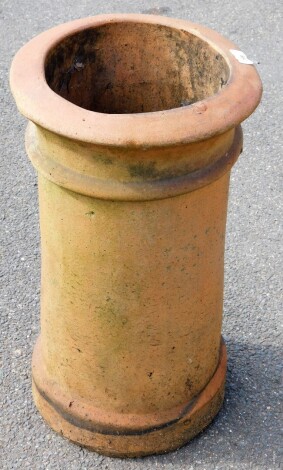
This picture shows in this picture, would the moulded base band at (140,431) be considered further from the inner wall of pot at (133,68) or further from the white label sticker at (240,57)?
the white label sticker at (240,57)

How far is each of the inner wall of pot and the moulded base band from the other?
102 centimetres

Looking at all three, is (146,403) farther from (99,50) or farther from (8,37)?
(8,37)

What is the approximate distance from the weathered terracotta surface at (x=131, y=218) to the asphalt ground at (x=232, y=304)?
0.29 feet

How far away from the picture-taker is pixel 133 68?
9.53 ft

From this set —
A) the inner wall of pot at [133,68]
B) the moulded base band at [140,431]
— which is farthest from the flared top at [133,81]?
the moulded base band at [140,431]

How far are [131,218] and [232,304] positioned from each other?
1320 millimetres

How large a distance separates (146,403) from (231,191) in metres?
1.76

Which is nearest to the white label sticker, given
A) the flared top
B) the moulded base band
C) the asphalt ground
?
the flared top

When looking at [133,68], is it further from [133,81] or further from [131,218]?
[131,218]

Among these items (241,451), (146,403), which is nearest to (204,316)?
(146,403)

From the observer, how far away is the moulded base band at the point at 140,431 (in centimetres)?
288

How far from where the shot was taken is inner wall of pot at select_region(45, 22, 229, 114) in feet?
9.03

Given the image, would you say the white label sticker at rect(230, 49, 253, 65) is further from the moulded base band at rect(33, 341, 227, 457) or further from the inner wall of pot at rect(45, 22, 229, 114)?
the moulded base band at rect(33, 341, 227, 457)

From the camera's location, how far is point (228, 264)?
3844mm
